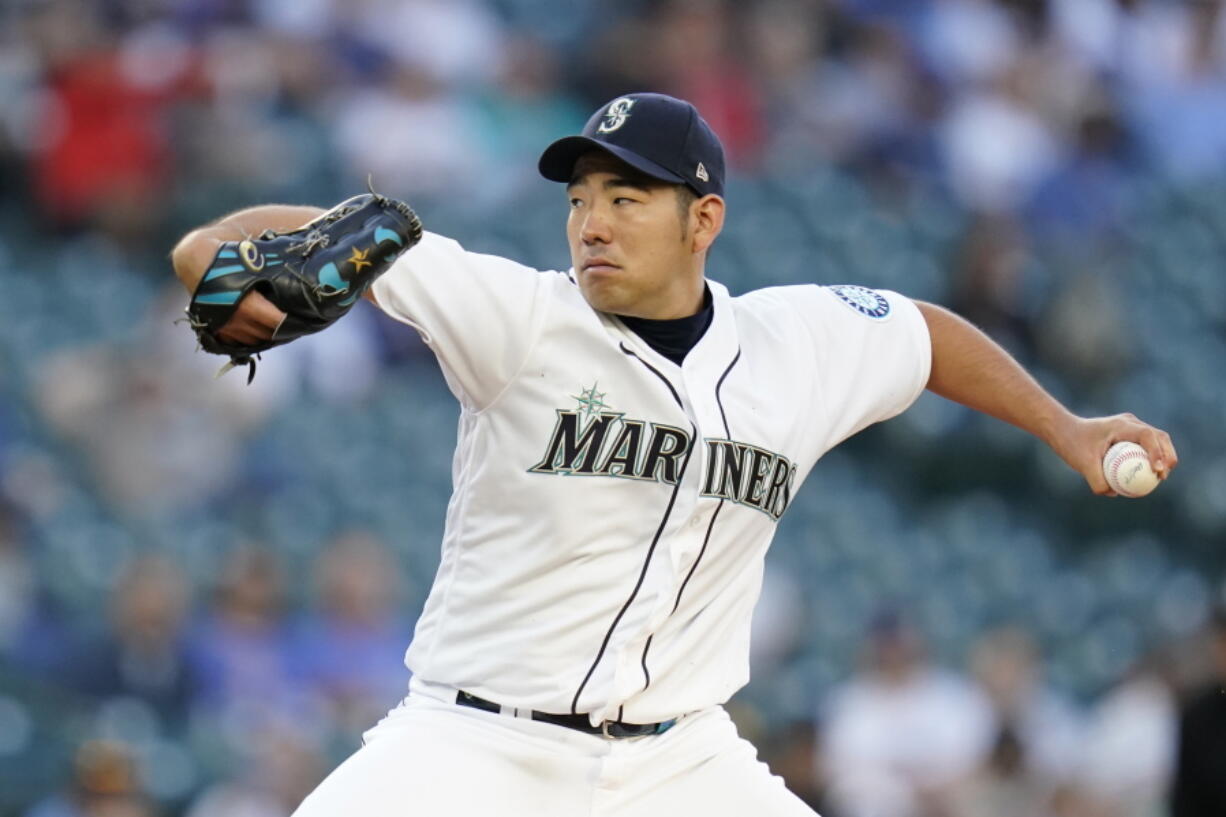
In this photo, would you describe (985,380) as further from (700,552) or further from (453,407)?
(453,407)

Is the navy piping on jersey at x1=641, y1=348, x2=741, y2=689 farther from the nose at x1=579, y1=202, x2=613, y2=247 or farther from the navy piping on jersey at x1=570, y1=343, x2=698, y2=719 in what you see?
the nose at x1=579, y1=202, x2=613, y2=247

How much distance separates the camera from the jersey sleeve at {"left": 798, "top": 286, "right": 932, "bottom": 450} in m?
3.72

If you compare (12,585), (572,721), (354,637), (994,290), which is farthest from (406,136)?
(572,721)

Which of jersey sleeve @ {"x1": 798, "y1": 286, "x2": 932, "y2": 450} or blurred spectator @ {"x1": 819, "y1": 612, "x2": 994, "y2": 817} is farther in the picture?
blurred spectator @ {"x1": 819, "y1": 612, "x2": 994, "y2": 817}

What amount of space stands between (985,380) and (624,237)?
809 millimetres

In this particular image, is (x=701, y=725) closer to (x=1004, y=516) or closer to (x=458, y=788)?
(x=458, y=788)

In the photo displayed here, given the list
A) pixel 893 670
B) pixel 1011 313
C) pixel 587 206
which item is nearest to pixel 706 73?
pixel 1011 313

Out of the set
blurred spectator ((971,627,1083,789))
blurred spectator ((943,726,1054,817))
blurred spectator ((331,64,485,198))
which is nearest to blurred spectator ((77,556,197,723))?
blurred spectator ((331,64,485,198))

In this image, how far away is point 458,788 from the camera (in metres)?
3.21

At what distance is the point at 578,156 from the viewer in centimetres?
355

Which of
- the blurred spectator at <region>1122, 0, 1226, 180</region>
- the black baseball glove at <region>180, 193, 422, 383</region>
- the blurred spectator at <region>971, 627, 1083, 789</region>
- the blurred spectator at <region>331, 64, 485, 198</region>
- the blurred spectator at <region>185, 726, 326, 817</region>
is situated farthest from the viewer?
the blurred spectator at <region>1122, 0, 1226, 180</region>

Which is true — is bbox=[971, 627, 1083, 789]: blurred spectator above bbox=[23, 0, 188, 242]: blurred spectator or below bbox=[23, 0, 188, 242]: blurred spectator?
below

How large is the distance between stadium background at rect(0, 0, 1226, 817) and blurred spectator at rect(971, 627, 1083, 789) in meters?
0.02

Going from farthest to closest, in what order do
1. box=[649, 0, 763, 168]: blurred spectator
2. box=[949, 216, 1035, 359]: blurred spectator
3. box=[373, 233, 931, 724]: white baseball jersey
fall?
1. box=[649, 0, 763, 168]: blurred spectator
2. box=[949, 216, 1035, 359]: blurred spectator
3. box=[373, 233, 931, 724]: white baseball jersey
